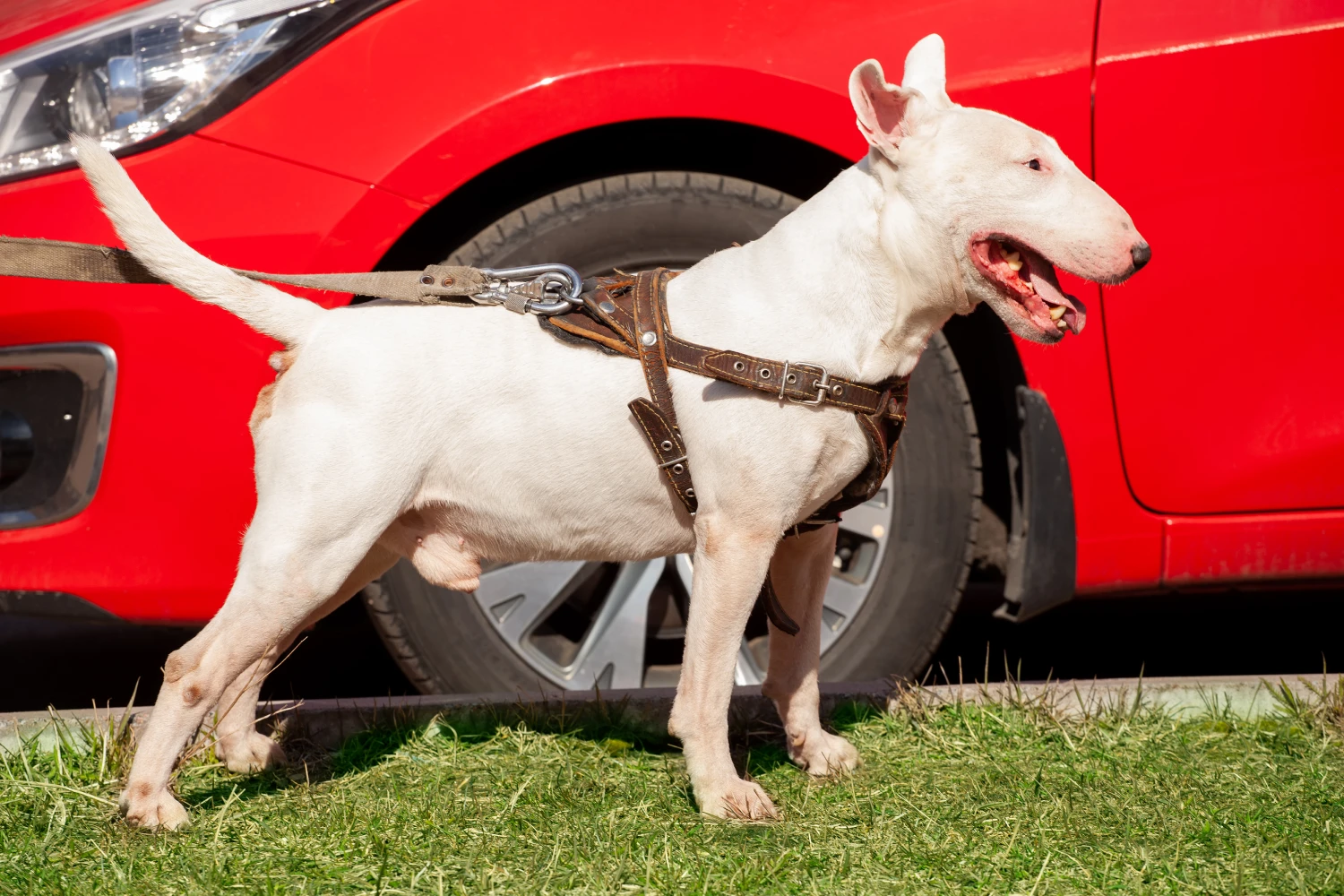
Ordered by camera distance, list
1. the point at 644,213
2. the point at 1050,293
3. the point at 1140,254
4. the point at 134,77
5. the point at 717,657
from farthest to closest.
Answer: the point at 644,213 < the point at 134,77 < the point at 717,657 < the point at 1050,293 < the point at 1140,254

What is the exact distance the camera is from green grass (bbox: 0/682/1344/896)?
2.39 m

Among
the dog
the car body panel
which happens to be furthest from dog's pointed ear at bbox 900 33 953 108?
the car body panel

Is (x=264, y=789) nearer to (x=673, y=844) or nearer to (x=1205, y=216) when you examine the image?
(x=673, y=844)

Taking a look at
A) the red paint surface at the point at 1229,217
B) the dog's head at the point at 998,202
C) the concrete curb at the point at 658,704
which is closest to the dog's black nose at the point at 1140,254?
the dog's head at the point at 998,202

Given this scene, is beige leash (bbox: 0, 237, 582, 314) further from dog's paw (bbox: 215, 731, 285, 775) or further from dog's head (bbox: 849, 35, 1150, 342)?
dog's paw (bbox: 215, 731, 285, 775)

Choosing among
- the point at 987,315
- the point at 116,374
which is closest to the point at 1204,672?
the point at 987,315

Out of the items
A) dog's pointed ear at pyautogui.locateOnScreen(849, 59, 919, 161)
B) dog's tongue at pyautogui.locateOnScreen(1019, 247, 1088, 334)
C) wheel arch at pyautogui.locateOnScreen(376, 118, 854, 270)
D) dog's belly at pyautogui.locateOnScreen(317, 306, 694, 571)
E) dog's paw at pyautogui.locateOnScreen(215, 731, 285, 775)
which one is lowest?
dog's paw at pyautogui.locateOnScreen(215, 731, 285, 775)

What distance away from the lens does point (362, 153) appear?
2.94 meters

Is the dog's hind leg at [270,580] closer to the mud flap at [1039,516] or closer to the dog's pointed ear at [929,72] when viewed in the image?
the dog's pointed ear at [929,72]

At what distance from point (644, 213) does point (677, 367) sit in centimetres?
73

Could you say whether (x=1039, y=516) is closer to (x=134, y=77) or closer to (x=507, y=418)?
(x=507, y=418)

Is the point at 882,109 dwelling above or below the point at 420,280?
above

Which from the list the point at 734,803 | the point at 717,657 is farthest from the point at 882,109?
the point at 734,803

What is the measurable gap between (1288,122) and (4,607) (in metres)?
3.19
